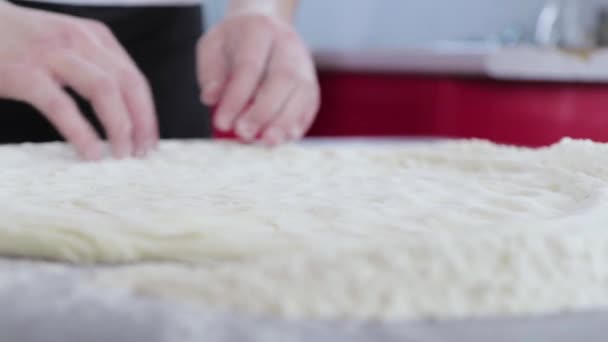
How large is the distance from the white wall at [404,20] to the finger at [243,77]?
1461 mm

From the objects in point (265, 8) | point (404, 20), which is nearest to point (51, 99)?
point (265, 8)

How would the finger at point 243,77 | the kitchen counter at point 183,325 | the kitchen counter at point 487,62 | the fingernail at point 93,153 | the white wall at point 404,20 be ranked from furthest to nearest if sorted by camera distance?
the white wall at point 404,20 → the kitchen counter at point 487,62 → the finger at point 243,77 → the fingernail at point 93,153 → the kitchen counter at point 183,325

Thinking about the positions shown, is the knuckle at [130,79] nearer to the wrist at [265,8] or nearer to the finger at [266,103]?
the finger at [266,103]

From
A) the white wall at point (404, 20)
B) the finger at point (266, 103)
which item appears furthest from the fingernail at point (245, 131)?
the white wall at point (404, 20)

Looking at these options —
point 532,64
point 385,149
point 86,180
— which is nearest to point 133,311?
point 86,180

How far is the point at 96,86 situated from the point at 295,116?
229 mm

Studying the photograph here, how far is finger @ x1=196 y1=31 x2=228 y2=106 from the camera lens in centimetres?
80

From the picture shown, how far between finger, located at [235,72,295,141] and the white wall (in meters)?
1.46

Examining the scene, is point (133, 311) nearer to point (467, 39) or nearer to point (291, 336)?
point (291, 336)

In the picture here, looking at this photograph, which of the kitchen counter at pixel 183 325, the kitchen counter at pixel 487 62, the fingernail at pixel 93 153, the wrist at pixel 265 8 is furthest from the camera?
the kitchen counter at pixel 487 62

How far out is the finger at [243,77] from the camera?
0.76m

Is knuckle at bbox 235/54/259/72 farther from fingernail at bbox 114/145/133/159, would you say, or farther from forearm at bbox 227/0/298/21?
fingernail at bbox 114/145/133/159

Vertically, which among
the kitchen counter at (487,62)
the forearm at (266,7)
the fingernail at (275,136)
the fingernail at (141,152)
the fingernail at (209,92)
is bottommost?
the kitchen counter at (487,62)

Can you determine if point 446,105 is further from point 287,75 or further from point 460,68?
point 287,75
